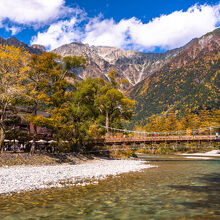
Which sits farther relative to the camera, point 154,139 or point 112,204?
point 154,139

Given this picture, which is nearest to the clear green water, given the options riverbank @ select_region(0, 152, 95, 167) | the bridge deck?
riverbank @ select_region(0, 152, 95, 167)

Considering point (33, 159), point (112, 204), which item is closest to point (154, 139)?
point (33, 159)

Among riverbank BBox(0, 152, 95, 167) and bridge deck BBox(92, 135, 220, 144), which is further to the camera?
bridge deck BBox(92, 135, 220, 144)

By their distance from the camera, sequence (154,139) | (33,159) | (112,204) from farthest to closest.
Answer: (154,139) → (33,159) → (112,204)

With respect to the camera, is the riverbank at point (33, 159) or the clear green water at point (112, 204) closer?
the clear green water at point (112, 204)

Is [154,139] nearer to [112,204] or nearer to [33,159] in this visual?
[33,159]

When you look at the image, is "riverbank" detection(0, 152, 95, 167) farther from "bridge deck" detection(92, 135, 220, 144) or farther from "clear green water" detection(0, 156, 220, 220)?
"clear green water" detection(0, 156, 220, 220)

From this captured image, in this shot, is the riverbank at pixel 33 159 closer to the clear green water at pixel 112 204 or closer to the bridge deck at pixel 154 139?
the bridge deck at pixel 154 139

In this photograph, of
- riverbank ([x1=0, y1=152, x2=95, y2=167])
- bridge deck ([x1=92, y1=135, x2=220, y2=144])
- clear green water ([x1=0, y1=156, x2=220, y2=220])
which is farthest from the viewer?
bridge deck ([x1=92, y1=135, x2=220, y2=144])

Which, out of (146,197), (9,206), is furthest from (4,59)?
(146,197)

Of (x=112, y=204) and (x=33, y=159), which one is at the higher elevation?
(x=33, y=159)

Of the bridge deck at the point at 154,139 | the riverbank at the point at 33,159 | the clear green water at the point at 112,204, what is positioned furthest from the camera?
the bridge deck at the point at 154,139

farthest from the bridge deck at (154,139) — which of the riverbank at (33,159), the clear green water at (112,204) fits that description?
the clear green water at (112,204)

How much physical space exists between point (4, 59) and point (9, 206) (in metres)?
19.2
